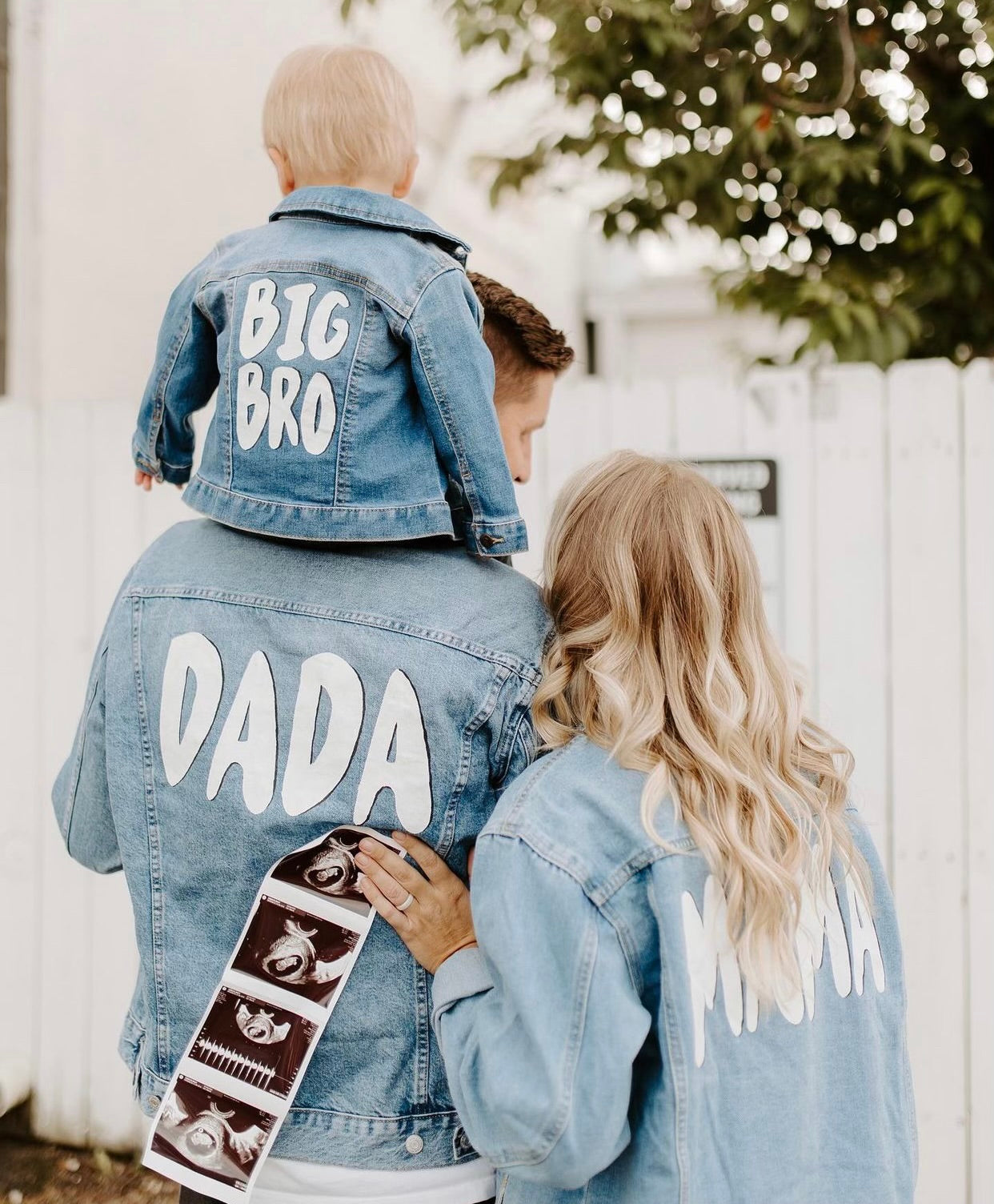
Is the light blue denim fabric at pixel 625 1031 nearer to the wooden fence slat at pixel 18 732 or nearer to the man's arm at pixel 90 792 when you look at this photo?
the man's arm at pixel 90 792

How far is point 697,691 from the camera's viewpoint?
132 cm

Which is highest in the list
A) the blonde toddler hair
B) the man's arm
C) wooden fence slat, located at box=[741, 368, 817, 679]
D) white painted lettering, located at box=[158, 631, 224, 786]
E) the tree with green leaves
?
the tree with green leaves

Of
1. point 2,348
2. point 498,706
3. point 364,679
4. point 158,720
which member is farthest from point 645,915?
point 2,348

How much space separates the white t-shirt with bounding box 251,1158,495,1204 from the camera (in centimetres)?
134

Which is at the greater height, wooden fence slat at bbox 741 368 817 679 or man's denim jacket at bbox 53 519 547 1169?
wooden fence slat at bbox 741 368 817 679

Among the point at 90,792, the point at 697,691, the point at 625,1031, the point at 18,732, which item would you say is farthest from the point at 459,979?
the point at 18,732

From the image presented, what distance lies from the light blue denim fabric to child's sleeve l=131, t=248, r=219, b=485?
0.73m

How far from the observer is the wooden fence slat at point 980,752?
2594mm

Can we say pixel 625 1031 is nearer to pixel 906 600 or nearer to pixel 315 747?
→ pixel 315 747

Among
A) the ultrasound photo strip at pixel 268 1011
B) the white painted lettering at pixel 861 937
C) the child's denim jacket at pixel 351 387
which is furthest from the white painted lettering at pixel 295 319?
the white painted lettering at pixel 861 937

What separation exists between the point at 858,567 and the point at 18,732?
2204mm

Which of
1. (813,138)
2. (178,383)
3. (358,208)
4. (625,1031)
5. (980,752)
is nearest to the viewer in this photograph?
(625,1031)

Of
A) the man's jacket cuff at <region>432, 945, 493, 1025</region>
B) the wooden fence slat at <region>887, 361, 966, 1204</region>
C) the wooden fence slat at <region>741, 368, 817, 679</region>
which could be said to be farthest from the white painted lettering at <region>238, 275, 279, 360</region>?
the wooden fence slat at <region>887, 361, 966, 1204</region>

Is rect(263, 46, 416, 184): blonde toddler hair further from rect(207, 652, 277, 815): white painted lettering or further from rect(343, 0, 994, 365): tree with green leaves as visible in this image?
rect(343, 0, 994, 365): tree with green leaves
